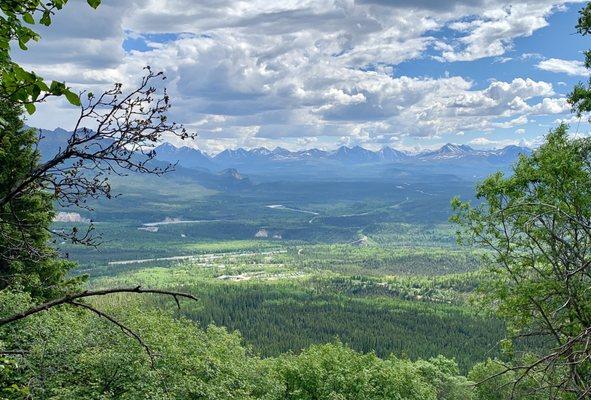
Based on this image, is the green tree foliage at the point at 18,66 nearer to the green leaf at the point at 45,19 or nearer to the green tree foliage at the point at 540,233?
the green leaf at the point at 45,19

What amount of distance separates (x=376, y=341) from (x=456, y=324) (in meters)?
32.9

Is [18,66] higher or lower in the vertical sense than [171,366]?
higher

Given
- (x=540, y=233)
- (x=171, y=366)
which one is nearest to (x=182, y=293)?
(x=540, y=233)

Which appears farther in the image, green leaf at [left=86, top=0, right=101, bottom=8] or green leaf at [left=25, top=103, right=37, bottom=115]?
green leaf at [left=86, top=0, right=101, bottom=8]

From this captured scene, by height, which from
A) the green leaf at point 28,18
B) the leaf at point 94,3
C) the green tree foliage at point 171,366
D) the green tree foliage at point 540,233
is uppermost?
the leaf at point 94,3

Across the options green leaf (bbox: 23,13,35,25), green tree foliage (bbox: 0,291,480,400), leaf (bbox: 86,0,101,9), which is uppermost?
leaf (bbox: 86,0,101,9)

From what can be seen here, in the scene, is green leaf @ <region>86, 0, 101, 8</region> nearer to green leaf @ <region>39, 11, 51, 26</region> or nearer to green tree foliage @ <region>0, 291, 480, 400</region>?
green leaf @ <region>39, 11, 51, 26</region>

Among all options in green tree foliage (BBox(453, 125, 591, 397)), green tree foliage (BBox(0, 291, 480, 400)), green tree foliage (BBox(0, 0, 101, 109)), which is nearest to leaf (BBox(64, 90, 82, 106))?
green tree foliage (BBox(0, 0, 101, 109))

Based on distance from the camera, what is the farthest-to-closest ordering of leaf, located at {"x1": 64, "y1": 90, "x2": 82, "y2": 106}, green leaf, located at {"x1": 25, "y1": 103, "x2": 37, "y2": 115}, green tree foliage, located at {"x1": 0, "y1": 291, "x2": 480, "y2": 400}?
green tree foliage, located at {"x1": 0, "y1": 291, "x2": 480, "y2": 400} → green leaf, located at {"x1": 25, "y1": 103, "x2": 37, "y2": 115} → leaf, located at {"x1": 64, "y1": 90, "x2": 82, "y2": 106}

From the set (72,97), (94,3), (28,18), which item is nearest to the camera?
(72,97)

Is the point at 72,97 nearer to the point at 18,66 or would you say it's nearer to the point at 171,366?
the point at 18,66

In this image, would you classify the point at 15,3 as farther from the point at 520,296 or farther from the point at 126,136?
the point at 520,296

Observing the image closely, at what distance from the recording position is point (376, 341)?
383 feet

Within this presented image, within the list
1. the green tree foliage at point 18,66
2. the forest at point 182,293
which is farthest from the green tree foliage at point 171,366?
the green tree foliage at point 18,66
